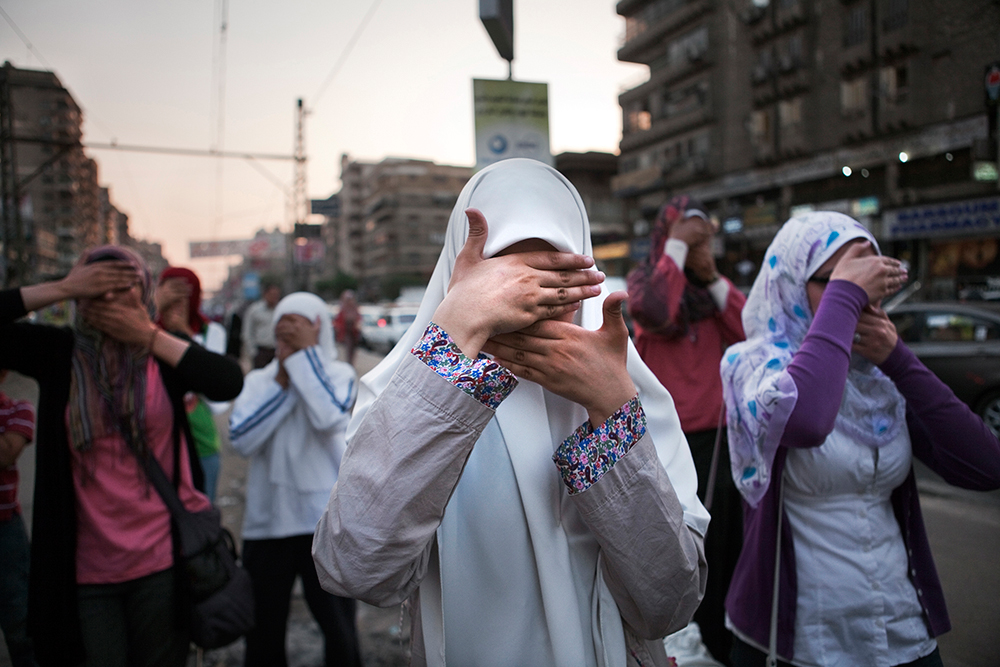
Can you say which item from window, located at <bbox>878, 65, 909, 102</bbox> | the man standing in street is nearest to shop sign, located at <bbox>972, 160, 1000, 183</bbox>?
window, located at <bbox>878, 65, 909, 102</bbox>

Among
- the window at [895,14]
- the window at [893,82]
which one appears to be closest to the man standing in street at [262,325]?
the window at [893,82]

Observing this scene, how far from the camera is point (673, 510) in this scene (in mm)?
1086

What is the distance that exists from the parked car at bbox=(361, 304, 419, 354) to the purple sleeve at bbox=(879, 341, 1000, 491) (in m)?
20.3

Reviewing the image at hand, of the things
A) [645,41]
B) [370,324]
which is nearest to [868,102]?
[645,41]

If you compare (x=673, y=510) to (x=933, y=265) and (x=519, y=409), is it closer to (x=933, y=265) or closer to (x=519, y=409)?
(x=519, y=409)

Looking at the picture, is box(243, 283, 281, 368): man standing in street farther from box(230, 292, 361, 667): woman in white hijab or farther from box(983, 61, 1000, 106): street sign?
box(983, 61, 1000, 106): street sign

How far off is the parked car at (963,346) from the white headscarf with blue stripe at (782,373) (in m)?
5.59

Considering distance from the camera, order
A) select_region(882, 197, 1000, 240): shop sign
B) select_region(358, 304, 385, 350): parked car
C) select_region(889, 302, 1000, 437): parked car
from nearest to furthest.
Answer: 1. select_region(889, 302, 1000, 437): parked car
2. select_region(882, 197, 1000, 240): shop sign
3. select_region(358, 304, 385, 350): parked car

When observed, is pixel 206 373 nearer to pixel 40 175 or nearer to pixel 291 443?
pixel 291 443

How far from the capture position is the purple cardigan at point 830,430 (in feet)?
4.99

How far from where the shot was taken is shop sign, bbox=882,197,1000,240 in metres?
7.91

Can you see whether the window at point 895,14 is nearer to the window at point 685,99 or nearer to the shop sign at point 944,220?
the shop sign at point 944,220

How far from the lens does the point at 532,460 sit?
1.15m

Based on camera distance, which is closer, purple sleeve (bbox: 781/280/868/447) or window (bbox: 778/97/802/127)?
purple sleeve (bbox: 781/280/868/447)
